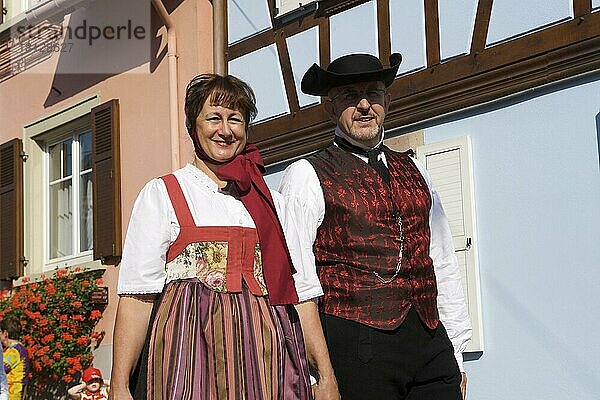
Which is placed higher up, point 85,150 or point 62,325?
point 85,150

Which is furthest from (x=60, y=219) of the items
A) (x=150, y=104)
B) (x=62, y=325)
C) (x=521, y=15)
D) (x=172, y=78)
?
(x=521, y=15)

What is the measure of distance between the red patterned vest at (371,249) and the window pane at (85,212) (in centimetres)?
835

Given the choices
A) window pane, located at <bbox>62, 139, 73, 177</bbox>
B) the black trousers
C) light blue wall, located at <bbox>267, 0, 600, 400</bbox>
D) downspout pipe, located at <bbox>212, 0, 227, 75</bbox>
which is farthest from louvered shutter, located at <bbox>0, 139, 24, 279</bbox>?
the black trousers

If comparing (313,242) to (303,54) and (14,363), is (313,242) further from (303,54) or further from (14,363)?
(14,363)

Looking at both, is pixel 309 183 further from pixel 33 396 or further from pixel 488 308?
pixel 33 396

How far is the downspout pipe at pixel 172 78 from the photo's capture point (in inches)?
413

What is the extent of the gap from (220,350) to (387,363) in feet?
2.13

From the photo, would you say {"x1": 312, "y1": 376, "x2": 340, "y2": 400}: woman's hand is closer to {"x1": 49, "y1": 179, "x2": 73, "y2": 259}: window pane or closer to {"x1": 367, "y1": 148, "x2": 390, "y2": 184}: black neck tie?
{"x1": 367, "y1": 148, "x2": 390, "y2": 184}: black neck tie

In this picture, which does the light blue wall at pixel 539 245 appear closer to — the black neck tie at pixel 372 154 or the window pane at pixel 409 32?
the window pane at pixel 409 32

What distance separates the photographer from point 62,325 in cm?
1106

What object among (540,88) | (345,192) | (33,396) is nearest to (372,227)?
(345,192)

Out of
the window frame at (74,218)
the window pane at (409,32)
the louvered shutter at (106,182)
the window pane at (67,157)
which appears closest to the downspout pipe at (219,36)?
the louvered shutter at (106,182)

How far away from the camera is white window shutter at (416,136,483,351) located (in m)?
7.12

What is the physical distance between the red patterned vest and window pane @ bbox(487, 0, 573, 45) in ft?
9.92
